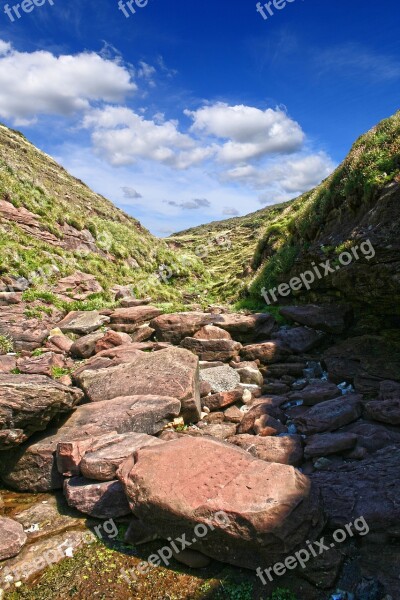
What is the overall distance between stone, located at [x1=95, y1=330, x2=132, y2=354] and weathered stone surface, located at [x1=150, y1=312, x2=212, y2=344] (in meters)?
1.30

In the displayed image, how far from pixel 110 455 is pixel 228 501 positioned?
3.02 m

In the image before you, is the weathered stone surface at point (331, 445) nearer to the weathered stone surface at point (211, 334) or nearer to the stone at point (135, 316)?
the weathered stone surface at point (211, 334)

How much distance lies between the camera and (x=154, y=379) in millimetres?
10922

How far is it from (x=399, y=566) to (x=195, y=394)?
5.94 m

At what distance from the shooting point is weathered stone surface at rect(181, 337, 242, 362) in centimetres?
1387

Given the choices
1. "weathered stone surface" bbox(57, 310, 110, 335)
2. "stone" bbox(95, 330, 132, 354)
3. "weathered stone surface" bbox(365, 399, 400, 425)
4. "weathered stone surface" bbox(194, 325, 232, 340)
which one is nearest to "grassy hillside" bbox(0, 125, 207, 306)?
"weathered stone surface" bbox(57, 310, 110, 335)

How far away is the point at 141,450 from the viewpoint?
784cm

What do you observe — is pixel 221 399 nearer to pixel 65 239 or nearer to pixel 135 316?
pixel 135 316

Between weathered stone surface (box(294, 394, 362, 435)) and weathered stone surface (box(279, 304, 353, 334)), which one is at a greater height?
weathered stone surface (box(279, 304, 353, 334))

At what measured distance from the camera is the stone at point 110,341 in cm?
1448

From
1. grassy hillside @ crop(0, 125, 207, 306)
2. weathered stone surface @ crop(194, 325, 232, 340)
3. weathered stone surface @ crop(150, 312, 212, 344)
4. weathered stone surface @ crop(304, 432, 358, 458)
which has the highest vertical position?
grassy hillside @ crop(0, 125, 207, 306)

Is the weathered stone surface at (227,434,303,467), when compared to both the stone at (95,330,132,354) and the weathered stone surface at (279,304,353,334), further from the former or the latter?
the stone at (95,330,132,354)

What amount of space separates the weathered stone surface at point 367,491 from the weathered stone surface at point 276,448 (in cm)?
69

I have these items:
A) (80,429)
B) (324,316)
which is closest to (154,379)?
(80,429)
